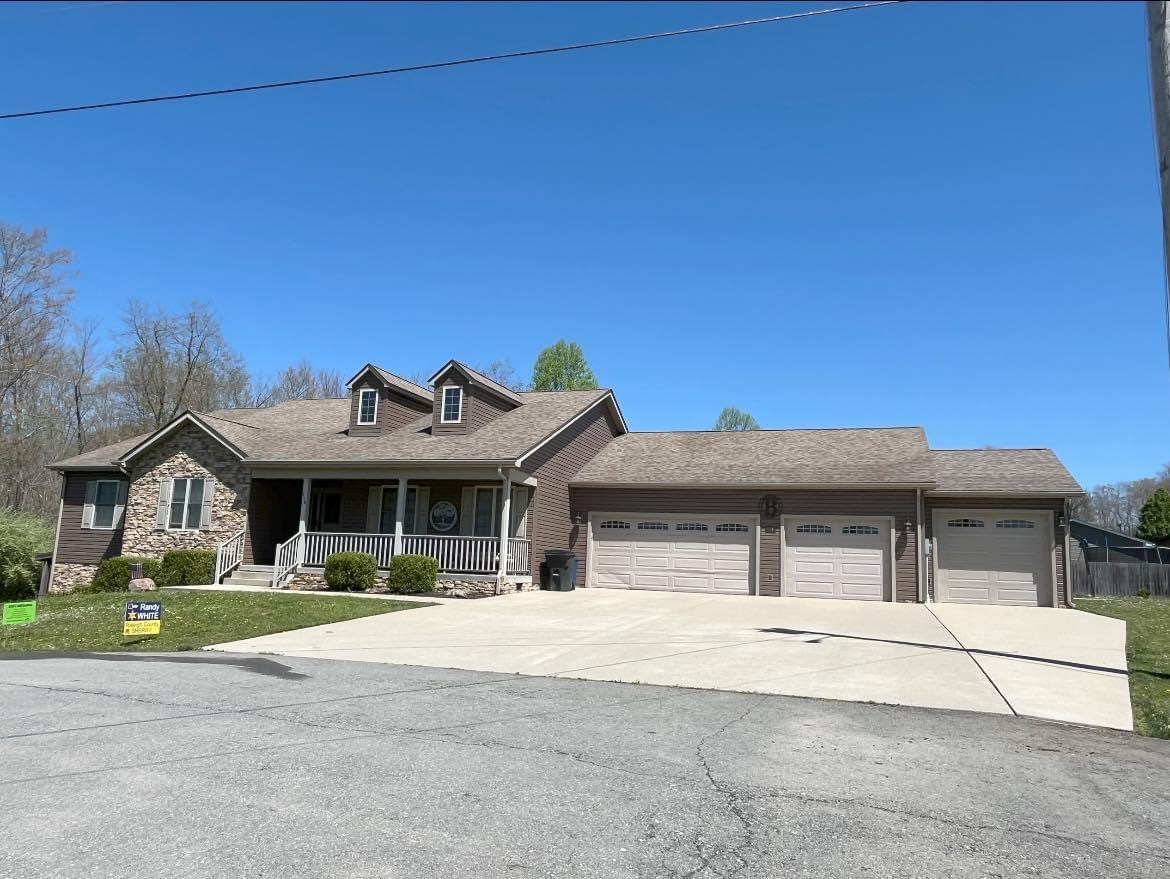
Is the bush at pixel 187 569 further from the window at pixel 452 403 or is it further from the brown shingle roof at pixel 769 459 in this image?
the brown shingle roof at pixel 769 459

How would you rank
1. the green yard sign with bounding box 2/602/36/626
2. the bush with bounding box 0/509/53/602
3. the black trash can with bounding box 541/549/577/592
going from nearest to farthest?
the green yard sign with bounding box 2/602/36/626, the black trash can with bounding box 541/549/577/592, the bush with bounding box 0/509/53/602

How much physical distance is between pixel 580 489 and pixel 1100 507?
256 feet

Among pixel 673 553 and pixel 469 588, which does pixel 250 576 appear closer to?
pixel 469 588

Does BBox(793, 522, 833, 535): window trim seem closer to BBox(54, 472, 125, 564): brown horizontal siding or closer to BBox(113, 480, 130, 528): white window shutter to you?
BBox(54, 472, 125, 564): brown horizontal siding

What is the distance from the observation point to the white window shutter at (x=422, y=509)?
2173cm

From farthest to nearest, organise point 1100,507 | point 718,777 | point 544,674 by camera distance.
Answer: point 1100,507, point 544,674, point 718,777

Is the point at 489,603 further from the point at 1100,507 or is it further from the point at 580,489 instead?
the point at 1100,507

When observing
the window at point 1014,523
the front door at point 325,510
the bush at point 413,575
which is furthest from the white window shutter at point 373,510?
the window at point 1014,523

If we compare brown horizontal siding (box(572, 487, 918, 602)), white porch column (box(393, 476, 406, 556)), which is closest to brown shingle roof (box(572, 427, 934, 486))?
brown horizontal siding (box(572, 487, 918, 602))

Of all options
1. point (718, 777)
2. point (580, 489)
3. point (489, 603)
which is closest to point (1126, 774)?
point (718, 777)

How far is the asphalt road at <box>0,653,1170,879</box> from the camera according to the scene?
364 centimetres

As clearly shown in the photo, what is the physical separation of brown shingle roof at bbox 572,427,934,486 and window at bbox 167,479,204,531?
422 inches

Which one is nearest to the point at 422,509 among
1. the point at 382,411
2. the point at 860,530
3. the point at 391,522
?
the point at 391,522

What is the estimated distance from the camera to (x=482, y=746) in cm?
558
